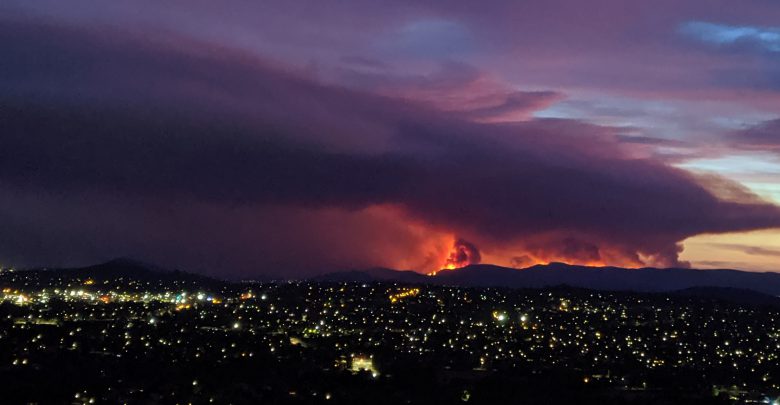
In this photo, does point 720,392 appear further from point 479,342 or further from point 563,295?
point 563,295

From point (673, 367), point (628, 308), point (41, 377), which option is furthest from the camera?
point (628, 308)

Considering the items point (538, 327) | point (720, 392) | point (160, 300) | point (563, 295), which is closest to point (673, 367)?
point (720, 392)

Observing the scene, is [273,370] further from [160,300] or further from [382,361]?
[160,300]

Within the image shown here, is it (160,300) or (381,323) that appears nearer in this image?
(381,323)

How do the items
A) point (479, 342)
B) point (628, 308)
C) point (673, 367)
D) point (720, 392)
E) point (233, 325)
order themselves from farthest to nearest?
1. point (628, 308)
2. point (233, 325)
3. point (479, 342)
4. point (673, 367)
5. point (720, 392)

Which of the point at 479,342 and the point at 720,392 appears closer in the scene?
the point at 720,392

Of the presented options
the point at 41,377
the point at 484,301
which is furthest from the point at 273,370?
the point at 484,301
